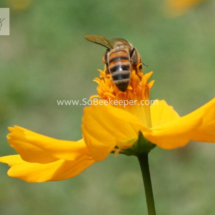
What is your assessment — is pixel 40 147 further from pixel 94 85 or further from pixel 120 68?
pixel 94 85

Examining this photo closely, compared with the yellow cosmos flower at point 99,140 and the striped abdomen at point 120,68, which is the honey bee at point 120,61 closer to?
the striped abdomen at point 120,68

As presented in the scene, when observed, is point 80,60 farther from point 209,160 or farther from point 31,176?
point 31,176

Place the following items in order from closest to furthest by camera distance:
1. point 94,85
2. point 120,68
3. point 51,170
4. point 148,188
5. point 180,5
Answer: point 148,188 → point 51,170 → point 120,68 → point 94,85 → point 180,5

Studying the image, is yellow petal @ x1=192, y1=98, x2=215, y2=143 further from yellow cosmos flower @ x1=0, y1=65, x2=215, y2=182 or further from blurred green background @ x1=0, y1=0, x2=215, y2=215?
blurred green background @ x1=0, y1=0, x2=215, y2=215

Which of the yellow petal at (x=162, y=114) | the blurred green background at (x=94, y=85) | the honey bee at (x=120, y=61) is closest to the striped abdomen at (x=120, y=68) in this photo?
the honey bee at (x=120, y=61)

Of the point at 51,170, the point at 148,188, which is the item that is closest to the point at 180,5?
the point at 51,170

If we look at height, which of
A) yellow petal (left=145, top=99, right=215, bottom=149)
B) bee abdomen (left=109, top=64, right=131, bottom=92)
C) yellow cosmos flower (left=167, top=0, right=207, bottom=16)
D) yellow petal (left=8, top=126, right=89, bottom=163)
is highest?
yellow cosmos flower (left=167, top=0, right=207, bottom=16)

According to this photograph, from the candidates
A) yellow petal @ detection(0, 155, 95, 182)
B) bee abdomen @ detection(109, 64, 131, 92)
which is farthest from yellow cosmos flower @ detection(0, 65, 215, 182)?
bee abdomen @ detection(109, 64, 131, 92)

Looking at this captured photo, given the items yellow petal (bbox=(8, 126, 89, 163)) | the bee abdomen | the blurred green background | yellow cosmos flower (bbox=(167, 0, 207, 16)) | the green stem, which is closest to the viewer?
the green stem
